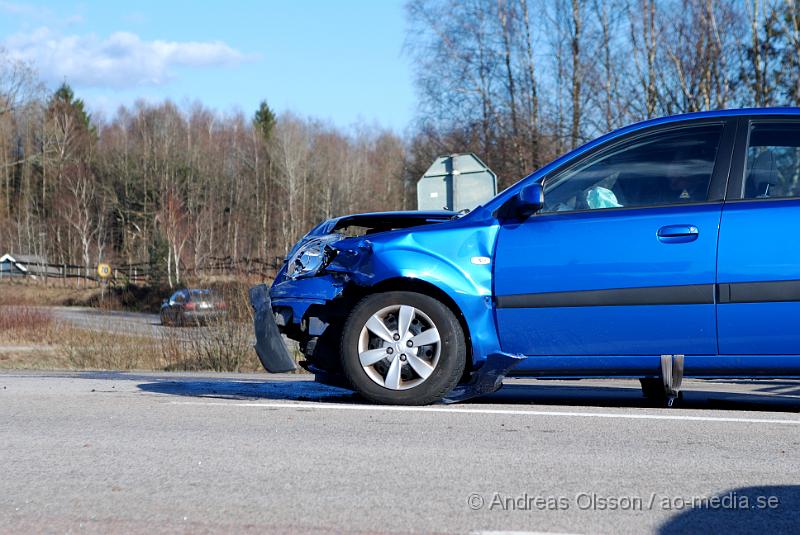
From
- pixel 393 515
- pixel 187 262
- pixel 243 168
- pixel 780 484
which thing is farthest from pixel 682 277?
pixel 243 168

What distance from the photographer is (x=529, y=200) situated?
20.3 feet

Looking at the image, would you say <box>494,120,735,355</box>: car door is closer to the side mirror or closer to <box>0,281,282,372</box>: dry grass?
the side mirror

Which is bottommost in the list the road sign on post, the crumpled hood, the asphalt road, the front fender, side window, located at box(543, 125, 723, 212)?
the asphalt road

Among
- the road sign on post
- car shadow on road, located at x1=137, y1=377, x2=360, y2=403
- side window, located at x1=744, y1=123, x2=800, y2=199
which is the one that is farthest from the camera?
the road sign on post

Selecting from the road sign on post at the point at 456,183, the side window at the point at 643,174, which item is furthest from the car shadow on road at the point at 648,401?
the road sign on post at the point at 456,183

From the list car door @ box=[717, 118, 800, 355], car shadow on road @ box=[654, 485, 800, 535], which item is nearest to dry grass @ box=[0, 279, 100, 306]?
car door @ box=[717, 118, 800, 355]

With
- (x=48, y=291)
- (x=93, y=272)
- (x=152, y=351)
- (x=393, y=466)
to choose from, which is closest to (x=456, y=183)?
(x=152, y=351)

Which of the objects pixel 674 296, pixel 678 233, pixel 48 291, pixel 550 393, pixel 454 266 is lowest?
pixel 550 393

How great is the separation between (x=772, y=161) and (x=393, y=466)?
315cm

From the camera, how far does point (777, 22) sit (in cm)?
2641

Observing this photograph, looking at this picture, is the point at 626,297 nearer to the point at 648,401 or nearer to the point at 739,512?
the point at 648,401

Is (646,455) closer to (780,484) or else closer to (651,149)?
(780,484)

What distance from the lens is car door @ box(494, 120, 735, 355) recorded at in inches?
236

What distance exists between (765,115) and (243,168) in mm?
79904
